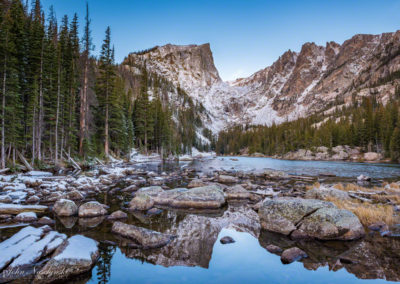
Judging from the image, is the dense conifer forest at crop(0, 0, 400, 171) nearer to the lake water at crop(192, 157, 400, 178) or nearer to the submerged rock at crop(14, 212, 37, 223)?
the submerged rock at crop(14, 212, 37, 223)

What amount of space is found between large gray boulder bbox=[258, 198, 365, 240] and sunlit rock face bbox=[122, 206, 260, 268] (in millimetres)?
762

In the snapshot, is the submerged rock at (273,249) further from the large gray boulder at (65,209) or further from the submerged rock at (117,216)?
the large gray boulder at (65,209)

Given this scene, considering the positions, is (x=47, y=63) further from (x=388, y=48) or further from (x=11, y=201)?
(x=388, y=48)

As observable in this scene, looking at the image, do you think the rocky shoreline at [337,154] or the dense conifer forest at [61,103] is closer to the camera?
the dense conifer forest at [61,103]

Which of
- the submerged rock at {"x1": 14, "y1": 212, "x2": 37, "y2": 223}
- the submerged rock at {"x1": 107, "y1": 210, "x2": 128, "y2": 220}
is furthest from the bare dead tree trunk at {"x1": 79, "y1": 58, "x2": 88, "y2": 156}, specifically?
the submerged rock at {"x1": 107, "y1": 210, "x2": 128, "y2": 220}

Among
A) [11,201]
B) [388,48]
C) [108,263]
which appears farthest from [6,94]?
[388,48]

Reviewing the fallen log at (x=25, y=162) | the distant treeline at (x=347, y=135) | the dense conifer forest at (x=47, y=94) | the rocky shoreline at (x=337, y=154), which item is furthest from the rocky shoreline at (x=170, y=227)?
the rocky shoreline at (x=337, y=154)

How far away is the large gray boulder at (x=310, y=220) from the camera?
6.38m

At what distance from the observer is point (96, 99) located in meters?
31.1

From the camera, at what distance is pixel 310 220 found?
6.82 metres

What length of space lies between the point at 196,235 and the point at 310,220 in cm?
395

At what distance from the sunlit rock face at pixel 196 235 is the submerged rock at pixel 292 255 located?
1.64 m

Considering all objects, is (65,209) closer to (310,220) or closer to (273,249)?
(273,249)

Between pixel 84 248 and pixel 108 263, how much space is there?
0.73m
